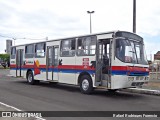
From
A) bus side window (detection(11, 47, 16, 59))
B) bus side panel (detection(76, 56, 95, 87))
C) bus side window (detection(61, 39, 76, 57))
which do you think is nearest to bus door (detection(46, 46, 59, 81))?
bus side window (detection(61, 39, 76, 57))

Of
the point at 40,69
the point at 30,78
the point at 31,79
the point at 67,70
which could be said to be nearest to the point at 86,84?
the point at 67,70

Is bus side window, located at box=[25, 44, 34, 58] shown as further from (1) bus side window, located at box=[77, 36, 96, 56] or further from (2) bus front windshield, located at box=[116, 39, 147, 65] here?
(2) bus front windshield, located at box=[116, 39, 147, 65]

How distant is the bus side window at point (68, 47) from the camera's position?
602 inches

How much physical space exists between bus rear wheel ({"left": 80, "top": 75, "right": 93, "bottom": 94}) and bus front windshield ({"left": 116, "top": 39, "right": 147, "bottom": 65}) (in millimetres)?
2315

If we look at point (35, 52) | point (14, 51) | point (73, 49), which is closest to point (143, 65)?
point (73, 49)

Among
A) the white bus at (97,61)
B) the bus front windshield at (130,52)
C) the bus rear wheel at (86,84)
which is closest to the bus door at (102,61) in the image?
the white bus at (97,61)

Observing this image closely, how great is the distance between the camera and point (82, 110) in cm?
941

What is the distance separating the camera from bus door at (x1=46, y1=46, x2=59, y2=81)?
16750 millimetres

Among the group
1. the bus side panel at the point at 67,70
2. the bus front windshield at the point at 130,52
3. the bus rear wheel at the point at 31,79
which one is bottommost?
the bus rear wheel at the point at 31,79

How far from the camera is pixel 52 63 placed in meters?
17.1

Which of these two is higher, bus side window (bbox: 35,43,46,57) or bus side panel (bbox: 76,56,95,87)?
bus side window (bbox: 35,43,46,57)

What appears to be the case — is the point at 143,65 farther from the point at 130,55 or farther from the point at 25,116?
the point at 25,116

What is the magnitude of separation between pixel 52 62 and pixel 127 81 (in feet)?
20.6

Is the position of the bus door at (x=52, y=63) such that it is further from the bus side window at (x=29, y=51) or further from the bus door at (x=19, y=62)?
the bus door at (x=19, y=62)
